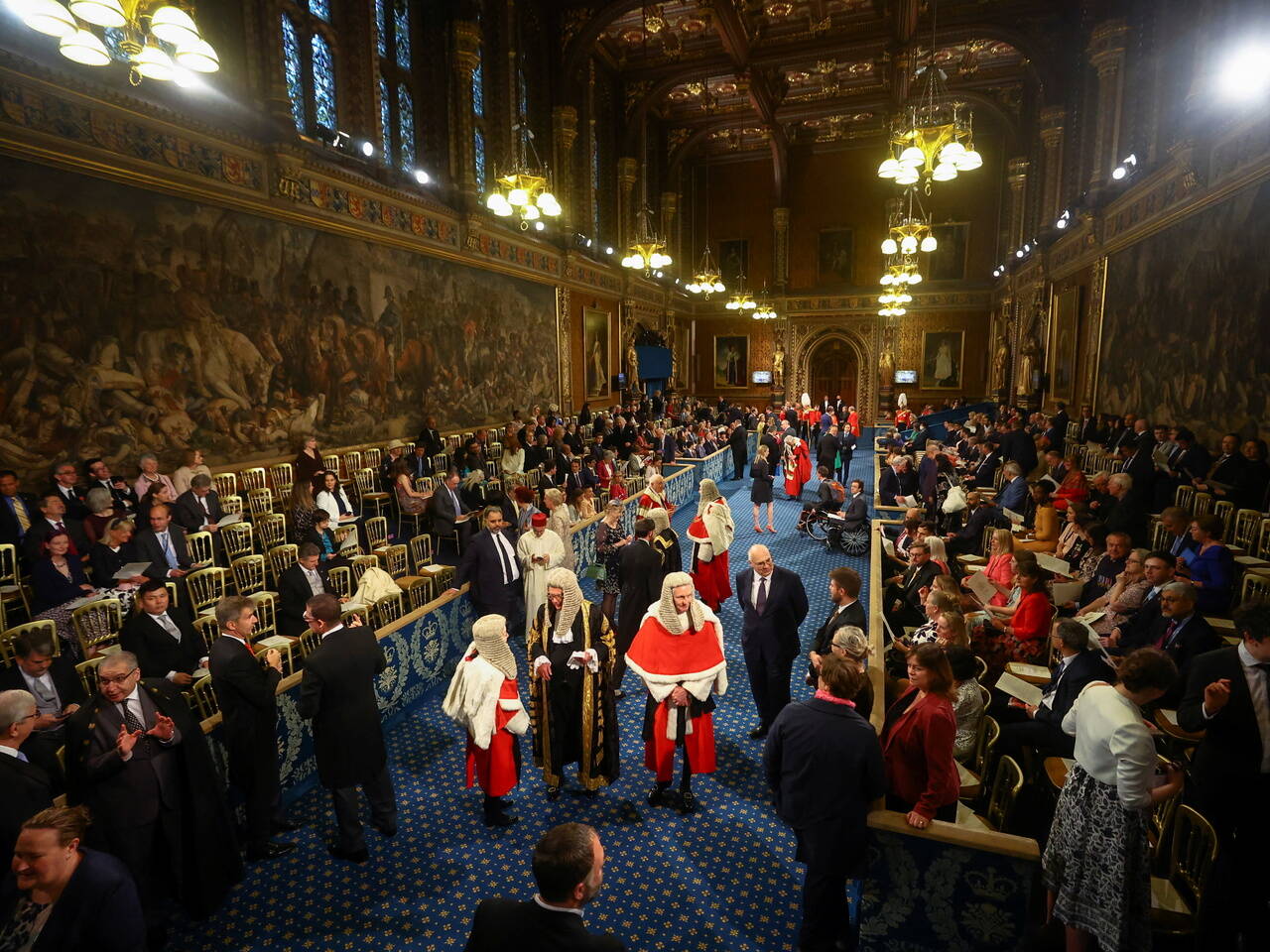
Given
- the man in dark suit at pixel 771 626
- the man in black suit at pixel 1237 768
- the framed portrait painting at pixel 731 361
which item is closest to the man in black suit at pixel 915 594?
the man in dark suit at pixel 771 626

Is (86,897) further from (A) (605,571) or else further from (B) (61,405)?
(B) (61,405)

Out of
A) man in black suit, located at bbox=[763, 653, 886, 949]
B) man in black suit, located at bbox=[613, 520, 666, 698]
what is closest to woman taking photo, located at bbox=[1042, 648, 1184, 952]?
man in black suit, located at bbox=[763, 653, 886, 949]

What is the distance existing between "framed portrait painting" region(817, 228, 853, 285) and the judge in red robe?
51.6 ft

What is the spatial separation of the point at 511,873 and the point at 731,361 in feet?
89.0

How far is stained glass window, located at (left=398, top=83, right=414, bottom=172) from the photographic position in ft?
40.7

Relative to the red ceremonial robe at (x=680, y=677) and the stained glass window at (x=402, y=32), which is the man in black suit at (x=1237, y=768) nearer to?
the red ceremonial robe at (x=680, y=677)

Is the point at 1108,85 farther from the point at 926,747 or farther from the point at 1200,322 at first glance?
the point at 926,747

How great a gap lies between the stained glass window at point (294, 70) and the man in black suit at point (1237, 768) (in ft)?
39.7

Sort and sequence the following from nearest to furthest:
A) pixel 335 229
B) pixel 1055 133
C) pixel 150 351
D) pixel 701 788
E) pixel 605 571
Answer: pixel 701 788 → pixel 605 571 → pixel 150 351 → pixel 335 229 → pixel 1055 133

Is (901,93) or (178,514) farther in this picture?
(901,93)

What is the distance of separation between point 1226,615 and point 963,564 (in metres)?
2.34

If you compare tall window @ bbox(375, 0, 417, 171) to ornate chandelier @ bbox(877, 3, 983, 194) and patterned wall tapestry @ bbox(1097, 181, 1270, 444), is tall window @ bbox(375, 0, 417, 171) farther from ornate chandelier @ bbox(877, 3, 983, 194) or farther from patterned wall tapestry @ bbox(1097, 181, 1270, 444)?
patterned wall tapestry @ bbox(1097, 181, 1270, 444)

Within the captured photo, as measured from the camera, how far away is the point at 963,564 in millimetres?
7609

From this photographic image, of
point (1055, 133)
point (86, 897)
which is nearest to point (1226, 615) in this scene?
point (86, 897)
